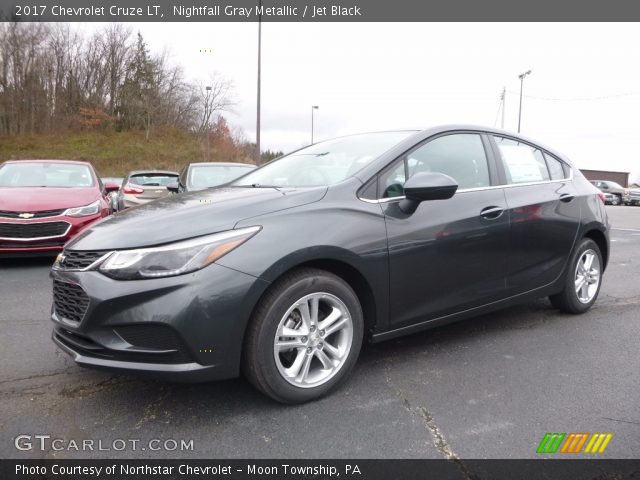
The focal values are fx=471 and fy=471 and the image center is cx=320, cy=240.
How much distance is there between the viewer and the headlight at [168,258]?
215 centimetres

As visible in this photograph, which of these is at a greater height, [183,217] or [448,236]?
[183,217]

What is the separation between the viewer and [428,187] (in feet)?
8.71

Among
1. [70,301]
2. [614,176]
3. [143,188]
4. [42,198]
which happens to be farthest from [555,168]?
[614,176]

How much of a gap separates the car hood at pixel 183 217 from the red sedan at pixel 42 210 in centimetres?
357

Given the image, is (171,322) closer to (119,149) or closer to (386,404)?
(386,404)

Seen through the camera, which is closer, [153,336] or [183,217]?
[153,336]

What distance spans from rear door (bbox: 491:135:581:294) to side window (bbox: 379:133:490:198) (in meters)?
0.21

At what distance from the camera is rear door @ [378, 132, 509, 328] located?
2.77 metres

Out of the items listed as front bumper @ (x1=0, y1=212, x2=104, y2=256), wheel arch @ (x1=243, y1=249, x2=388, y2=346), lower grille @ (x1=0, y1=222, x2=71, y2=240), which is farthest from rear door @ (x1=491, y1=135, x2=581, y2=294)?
lower grille @ (x1=0, y1=222, x2=71, y2=240)

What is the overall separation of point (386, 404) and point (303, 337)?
58 cm

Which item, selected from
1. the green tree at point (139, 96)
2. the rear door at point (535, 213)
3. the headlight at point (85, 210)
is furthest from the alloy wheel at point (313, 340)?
the green tree at point (139, 96)

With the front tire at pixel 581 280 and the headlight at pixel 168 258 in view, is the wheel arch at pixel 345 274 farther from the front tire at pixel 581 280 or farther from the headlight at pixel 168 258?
the front tire at pixel 581 280

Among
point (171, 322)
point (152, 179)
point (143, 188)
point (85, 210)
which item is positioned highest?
point (152, 179)
